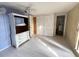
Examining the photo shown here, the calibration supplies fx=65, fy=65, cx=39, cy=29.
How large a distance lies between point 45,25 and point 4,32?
127 inches

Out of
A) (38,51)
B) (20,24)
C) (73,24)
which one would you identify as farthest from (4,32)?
(73,24)

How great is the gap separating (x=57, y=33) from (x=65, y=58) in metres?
3.81

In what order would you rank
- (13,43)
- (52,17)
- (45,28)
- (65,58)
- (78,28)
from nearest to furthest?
(65,58)
(78,28)
(13,43)
(52,17)
(45,28)

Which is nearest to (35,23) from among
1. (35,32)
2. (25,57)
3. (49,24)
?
(35,32)

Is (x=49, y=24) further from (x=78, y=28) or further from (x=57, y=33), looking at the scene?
(x=78, y=28)

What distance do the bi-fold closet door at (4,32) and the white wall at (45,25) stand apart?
2.98m

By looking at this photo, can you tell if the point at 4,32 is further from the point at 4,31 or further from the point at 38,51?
the point at 38,51

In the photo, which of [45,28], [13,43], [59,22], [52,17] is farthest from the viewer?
[59,22]

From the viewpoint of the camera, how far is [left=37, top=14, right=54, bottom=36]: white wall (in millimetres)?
4969

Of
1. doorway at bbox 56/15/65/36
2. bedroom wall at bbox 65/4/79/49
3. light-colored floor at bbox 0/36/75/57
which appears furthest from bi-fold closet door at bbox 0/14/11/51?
doorway at bbox 56/15/65/36

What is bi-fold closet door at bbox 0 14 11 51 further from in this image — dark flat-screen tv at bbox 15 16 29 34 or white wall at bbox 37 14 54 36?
white wall at bbox 37 14 54 36

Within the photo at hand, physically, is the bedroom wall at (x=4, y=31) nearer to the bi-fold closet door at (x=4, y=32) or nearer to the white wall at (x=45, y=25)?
the bi-fold closet door at (x=4, y=32)

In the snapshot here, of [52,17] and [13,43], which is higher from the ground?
[52,17]

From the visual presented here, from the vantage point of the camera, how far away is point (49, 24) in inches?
199
